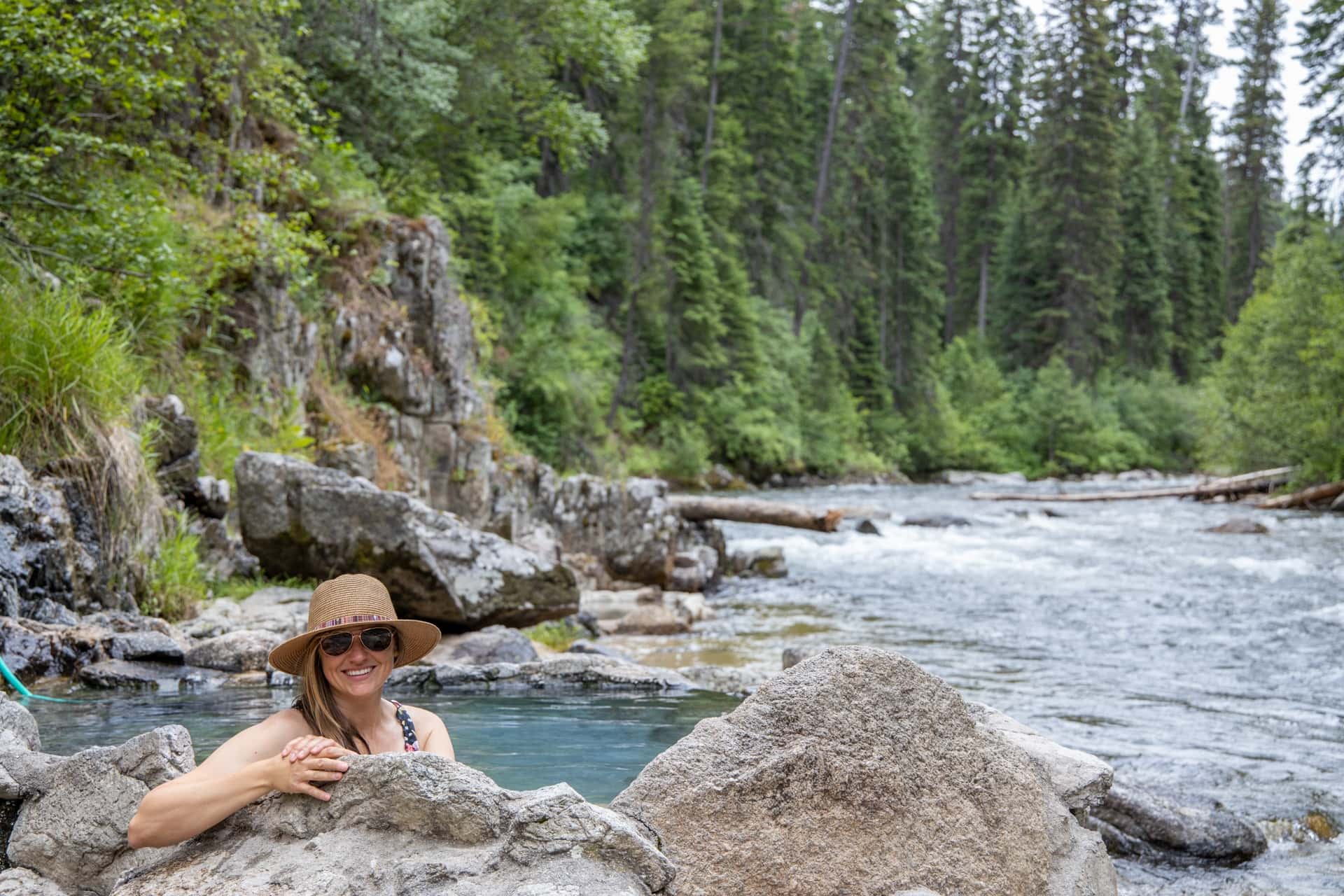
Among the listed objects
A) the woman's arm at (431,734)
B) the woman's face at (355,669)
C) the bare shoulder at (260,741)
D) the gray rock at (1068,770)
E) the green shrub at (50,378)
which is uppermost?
the green shrub at (50,378)

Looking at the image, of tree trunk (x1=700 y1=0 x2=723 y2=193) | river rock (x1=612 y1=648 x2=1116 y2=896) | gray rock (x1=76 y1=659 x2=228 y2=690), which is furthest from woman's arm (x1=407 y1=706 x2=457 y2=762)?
tree trunk (x1=700 y1=0 x2=723 y2=193)

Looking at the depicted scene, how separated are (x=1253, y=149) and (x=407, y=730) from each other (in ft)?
234

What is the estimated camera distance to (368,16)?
16.0m

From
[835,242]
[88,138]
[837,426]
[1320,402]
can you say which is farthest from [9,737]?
[835,242]

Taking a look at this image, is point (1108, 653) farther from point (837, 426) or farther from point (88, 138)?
point (837, 426)

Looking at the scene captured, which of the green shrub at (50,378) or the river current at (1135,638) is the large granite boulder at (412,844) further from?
the green shrub at (50,378)

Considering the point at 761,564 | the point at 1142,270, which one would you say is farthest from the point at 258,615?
the point at 1142,270

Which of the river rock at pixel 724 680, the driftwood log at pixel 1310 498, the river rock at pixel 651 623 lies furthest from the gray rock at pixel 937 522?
the river rock at pixel 724 680

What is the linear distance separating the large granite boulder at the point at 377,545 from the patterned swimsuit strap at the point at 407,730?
5118mm

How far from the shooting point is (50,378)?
714 cm

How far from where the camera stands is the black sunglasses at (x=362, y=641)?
298cm

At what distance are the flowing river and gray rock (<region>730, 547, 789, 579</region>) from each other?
0.40 metres

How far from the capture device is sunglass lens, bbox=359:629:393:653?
3.01m

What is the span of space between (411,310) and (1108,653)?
30.4 ft
